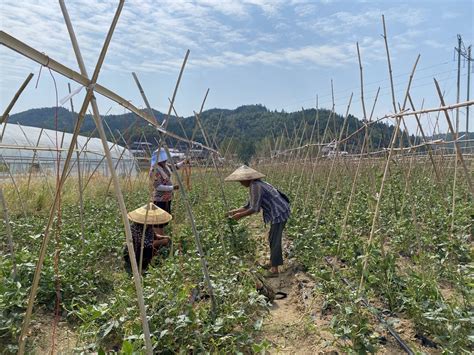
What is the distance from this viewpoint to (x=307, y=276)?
4.06 meters

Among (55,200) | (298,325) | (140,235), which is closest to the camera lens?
(55,200)

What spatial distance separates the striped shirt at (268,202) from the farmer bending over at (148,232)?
98 cm

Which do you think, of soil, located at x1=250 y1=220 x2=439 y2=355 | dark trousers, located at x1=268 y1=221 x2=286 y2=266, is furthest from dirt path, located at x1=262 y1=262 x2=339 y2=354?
dark trousers, located at x1=268 y1=221 x2=286 y2=266

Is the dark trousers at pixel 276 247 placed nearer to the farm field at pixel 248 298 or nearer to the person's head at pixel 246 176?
the farm field at pixel 248 298

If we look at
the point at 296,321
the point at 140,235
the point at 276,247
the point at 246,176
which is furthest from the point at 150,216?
the point at 296,321

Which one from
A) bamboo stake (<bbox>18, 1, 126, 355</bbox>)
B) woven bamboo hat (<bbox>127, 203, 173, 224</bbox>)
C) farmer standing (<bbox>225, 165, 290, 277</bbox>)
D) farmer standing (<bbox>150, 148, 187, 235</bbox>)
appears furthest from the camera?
farmer standing (<bbox>150, 148, 187, 235</bbox>)

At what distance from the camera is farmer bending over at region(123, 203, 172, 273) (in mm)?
4055

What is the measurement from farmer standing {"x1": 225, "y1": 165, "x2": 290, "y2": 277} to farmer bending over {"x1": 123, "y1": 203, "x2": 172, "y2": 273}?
0.85 m

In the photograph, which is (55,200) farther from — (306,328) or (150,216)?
(150,216)

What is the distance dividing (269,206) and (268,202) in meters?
0.05

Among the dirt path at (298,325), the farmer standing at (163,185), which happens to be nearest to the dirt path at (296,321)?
the dirt path at (298,325)

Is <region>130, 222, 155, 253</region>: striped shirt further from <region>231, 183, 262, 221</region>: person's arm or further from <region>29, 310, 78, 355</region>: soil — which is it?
<region>29, 310, 78, 355</region>: soil

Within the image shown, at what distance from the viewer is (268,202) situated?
Answer: 4.41m

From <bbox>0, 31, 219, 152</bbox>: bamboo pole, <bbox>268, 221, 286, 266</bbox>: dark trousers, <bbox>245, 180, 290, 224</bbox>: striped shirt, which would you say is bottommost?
<bbox>268, 221, 286, 266</bbox>: dark trousers
